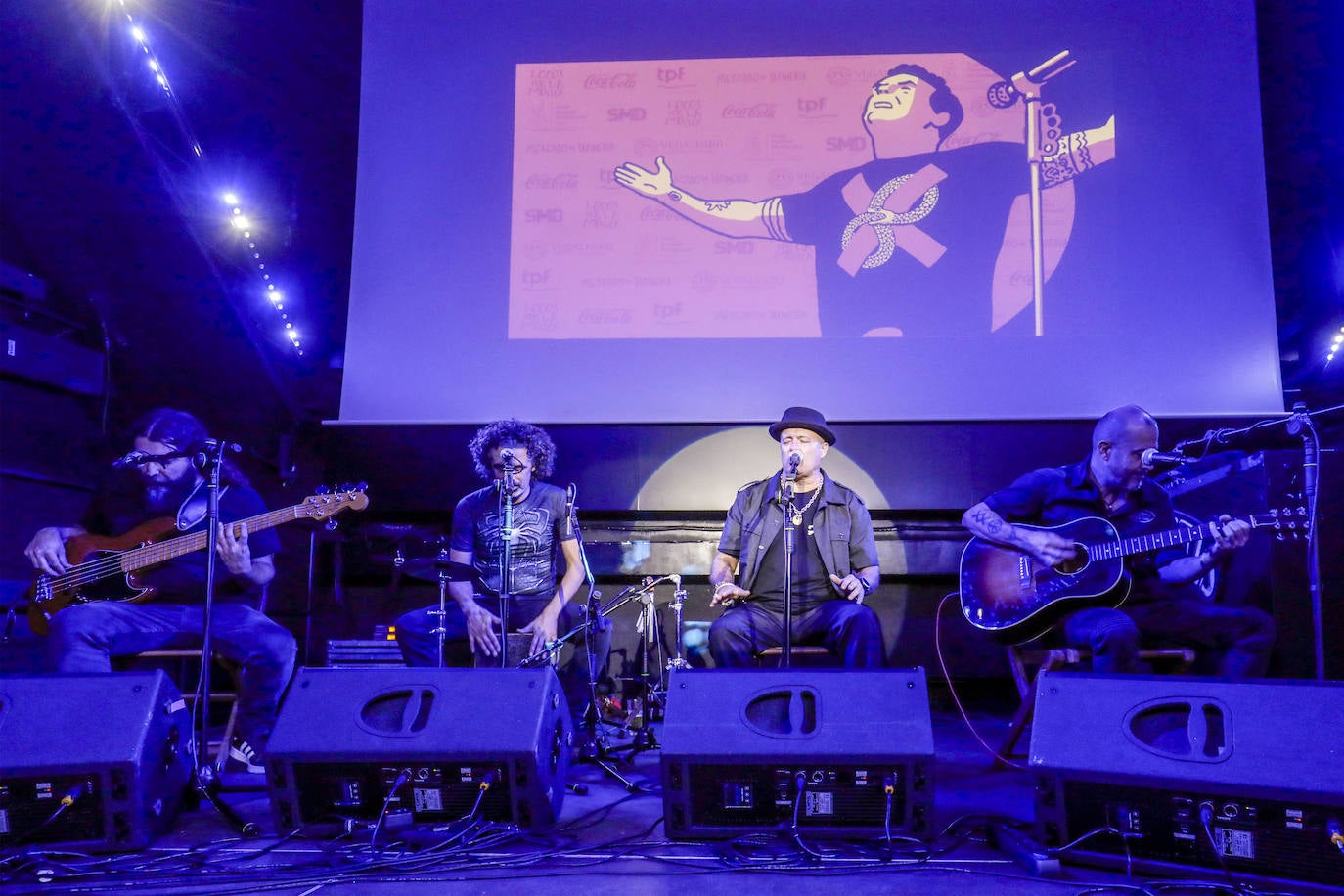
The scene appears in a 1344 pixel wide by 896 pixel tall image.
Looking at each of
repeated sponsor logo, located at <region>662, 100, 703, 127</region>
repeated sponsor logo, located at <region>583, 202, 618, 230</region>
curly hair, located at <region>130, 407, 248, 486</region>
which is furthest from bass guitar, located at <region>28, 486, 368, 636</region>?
repeated sponsor logo, located at <region>662, 100, 703, 127</region>

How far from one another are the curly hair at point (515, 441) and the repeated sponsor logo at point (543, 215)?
1267 mm

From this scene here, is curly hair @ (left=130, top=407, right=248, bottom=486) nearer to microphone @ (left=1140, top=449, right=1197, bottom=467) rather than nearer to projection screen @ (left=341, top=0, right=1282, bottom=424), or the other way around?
projection screen @ (left=341, top=0, right=1282, bottom=424)

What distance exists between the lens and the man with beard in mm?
3402

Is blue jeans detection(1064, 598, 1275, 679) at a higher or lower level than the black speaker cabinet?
higher

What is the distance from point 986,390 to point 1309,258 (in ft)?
6.84

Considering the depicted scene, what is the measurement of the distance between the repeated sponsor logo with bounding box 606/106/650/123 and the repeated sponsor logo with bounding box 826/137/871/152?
3.28ft

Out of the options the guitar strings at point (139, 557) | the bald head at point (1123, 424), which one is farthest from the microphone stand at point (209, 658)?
the bald head at point (1123, 424)

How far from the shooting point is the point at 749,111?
4949mm

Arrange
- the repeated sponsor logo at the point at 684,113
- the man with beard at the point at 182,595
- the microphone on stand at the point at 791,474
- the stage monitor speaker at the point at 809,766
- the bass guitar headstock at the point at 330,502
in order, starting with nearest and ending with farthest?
the stage monitor speaker at the point at 809,766
the microphone on stand at the point at 791,474
the man with beard at the point at 182,595
the bass guitar headstock at the point at 330,502
the repeated sponsor logo at the point at 684,113

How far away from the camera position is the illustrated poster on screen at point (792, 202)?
4.80 m

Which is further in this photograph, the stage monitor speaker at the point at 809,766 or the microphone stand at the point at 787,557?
the microphone stand at the point at 787,557

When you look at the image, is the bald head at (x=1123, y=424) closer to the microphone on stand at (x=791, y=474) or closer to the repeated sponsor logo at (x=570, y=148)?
the microphone on stand at (x=791, y=474)

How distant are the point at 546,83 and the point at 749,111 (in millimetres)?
1127

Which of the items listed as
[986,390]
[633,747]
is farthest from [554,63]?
[633,747]
